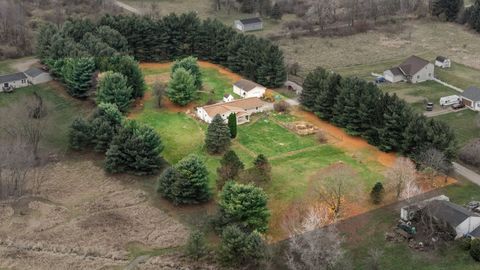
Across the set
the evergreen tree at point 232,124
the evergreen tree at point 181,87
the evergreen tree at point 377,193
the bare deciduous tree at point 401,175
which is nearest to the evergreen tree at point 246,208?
the evergreen tree at point 377,193

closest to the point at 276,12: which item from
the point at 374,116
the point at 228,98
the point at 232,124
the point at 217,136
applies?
the point at 228,98

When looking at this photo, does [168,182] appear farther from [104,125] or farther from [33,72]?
[33,72]

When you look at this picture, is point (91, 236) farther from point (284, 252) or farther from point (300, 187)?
point (300, 187)

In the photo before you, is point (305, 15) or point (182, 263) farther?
point (305, 15)

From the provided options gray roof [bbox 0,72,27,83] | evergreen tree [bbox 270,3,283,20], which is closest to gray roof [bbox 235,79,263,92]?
gray roof [bbox 0,72,27,83]

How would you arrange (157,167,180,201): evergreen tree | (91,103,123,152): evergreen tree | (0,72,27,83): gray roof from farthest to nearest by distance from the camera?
(0,72,27,83): gray roof
(91,103,123,152): evergreen tree
(157,167,180,201): evergreen tree

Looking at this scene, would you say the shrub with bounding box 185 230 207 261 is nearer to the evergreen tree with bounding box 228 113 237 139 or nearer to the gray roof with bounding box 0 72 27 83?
the evergreen tree with bounding box 228 113 237 139

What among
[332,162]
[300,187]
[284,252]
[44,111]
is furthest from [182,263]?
[44,111]

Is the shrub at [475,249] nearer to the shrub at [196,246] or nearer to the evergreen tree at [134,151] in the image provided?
the shrub at [196,246]
